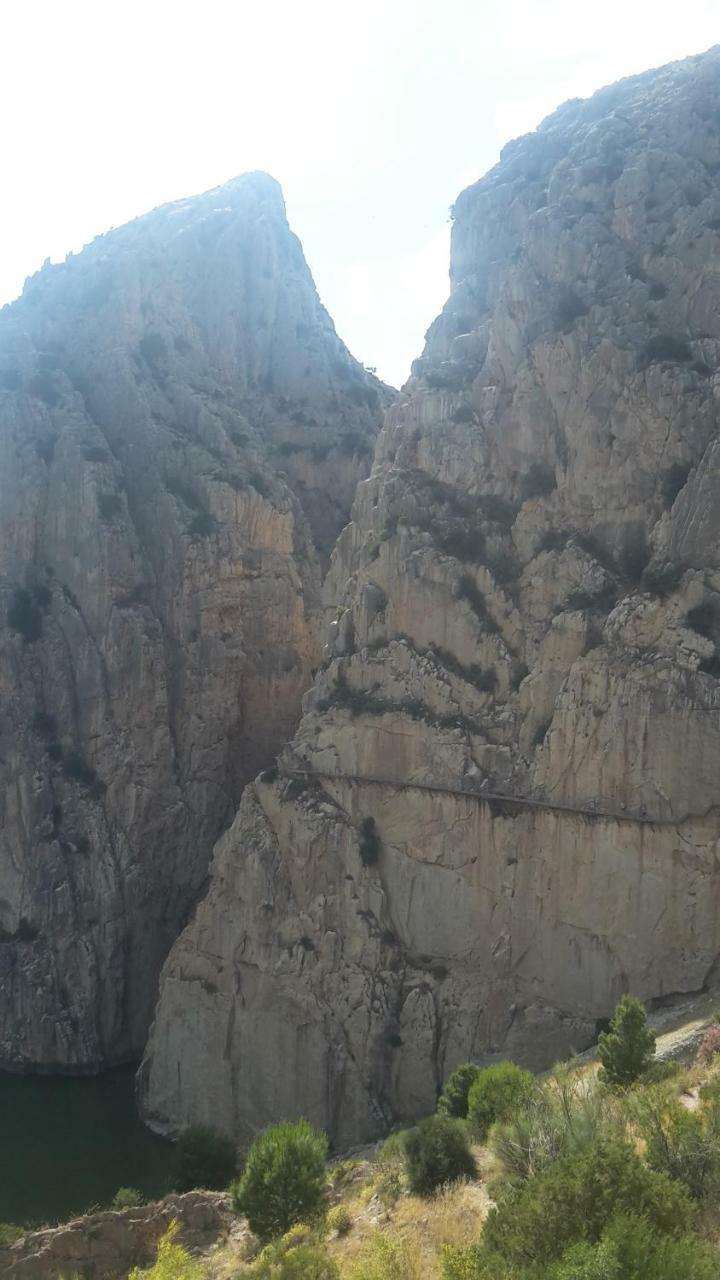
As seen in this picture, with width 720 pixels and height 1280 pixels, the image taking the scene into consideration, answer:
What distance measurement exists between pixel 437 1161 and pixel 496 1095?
329cm

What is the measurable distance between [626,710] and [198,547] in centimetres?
2605

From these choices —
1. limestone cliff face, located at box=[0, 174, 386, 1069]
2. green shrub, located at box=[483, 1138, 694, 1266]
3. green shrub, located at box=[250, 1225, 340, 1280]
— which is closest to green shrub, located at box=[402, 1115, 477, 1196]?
green shrub, located at box=[250, 1225, 340, 1280]

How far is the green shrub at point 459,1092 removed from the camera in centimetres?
2216

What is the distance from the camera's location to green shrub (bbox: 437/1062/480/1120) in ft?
72.7

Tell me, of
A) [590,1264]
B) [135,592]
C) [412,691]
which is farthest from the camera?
[135,592]

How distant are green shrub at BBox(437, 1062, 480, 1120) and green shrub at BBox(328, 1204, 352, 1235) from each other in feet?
20.1

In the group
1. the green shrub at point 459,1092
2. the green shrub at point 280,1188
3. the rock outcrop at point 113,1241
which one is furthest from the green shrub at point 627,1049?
the rock outcrop at point 113,1241

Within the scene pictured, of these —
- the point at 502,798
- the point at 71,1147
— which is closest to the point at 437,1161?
the point at 502,798

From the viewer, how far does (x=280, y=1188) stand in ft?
52.3

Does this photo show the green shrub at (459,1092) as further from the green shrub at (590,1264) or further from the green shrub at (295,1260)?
the green shrub at (590,1264)

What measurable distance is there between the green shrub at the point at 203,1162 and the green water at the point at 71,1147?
279cm

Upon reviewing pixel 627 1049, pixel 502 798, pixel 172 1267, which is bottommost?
pixel 172 1267

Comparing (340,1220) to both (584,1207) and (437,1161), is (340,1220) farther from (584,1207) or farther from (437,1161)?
(584,1207)

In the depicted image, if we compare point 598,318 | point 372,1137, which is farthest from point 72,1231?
point 598,318
